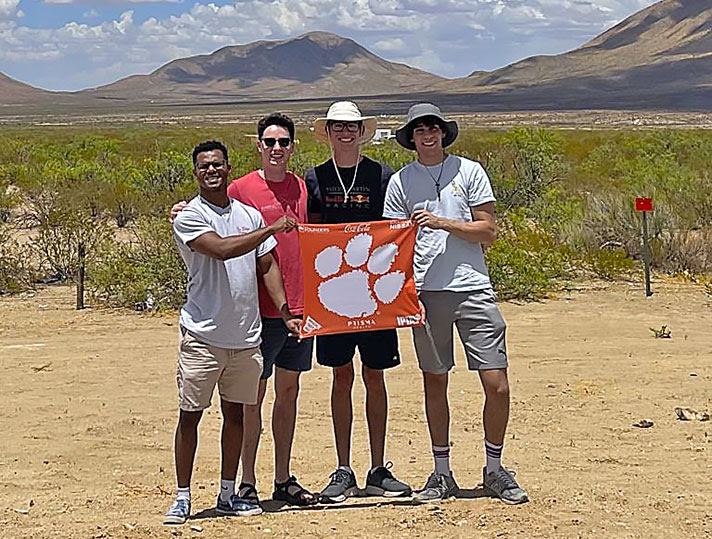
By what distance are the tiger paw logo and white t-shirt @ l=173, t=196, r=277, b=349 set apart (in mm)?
492

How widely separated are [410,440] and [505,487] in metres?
1.88

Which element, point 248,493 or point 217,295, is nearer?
point 217,295

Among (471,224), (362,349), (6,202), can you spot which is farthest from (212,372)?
(6,202)

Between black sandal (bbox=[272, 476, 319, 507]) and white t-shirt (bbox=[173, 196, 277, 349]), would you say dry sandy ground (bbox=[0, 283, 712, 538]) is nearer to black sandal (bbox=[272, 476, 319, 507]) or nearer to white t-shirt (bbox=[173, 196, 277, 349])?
black sandal (bbox=[272, 476, 319, 507])

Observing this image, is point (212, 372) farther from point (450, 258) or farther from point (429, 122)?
point (429, 122)

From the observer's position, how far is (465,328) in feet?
18.3

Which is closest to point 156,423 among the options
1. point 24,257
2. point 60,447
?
point 60,447

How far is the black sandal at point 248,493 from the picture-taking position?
18.2ft

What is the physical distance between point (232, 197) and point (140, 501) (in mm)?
1714

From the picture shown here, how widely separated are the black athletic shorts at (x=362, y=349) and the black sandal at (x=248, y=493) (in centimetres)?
71

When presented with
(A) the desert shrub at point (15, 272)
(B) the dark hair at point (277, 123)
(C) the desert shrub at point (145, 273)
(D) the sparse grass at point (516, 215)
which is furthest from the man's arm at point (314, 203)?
(A) the desert shrub at point (15, 272)

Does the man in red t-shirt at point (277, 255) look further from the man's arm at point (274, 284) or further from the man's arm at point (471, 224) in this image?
the man's arm at point (471, 224)

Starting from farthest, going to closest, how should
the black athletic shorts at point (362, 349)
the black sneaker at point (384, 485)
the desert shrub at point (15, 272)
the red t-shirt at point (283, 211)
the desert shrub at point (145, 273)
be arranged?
1. the desert shrub at point (15, 272)
2. the desert shrub at point (145, 273)
3. the black sneaker at point (384, 485)
4. the black athletic shorts at point (362, 349)
5. the red t-shirt at point (283, 211)

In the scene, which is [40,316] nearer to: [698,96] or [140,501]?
[140,501]
